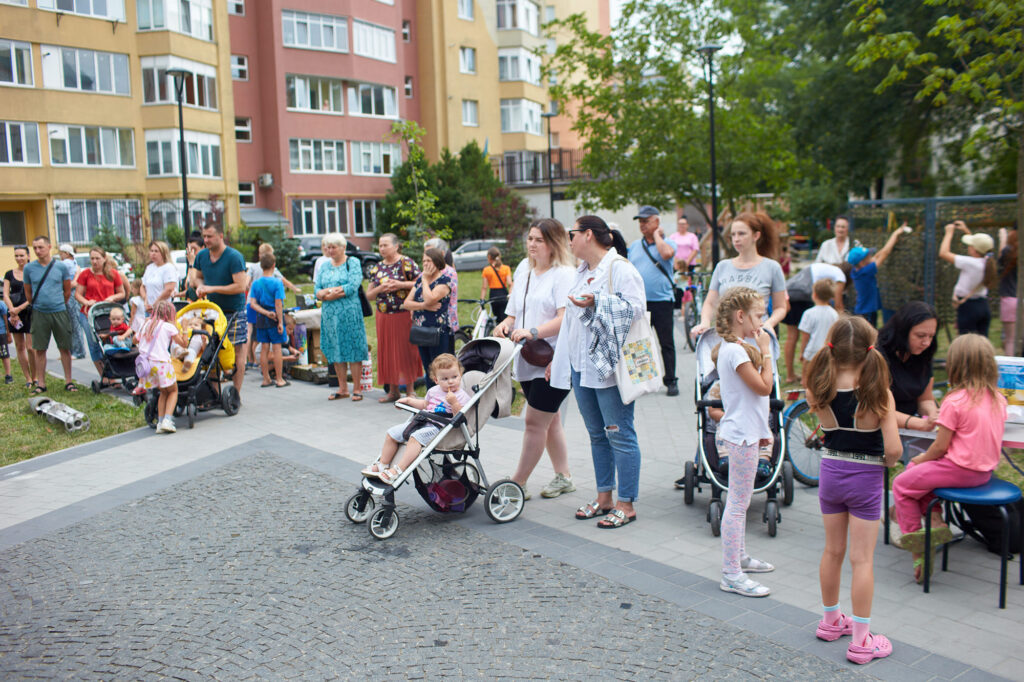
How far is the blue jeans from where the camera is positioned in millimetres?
6125

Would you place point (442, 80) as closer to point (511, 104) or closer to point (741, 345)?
point (511, 104)

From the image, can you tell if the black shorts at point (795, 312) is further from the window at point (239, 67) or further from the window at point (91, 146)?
the window at point (239, 67)

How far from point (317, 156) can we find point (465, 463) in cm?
4178

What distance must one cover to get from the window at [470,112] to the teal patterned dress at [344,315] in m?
42.8

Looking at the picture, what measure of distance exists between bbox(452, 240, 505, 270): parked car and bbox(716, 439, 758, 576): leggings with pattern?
34.2 meters

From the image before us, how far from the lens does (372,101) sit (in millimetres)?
47938

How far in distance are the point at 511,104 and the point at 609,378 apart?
5161 cm

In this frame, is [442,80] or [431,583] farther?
[442,80]

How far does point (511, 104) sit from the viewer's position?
55.5m

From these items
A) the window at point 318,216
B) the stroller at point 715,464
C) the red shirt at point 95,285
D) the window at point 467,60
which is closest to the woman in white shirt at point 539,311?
the stroller at point 715,464

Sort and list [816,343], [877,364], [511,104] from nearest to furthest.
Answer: [877,364] < [816,343] < [511,104]

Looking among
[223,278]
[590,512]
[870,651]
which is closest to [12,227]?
[223,278]

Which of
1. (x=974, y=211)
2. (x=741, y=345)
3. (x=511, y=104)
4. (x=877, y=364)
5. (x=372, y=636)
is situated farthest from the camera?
(x=511, y=104)

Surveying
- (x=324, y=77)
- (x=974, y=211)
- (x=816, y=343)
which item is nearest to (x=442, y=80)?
(x=324, y=77)
